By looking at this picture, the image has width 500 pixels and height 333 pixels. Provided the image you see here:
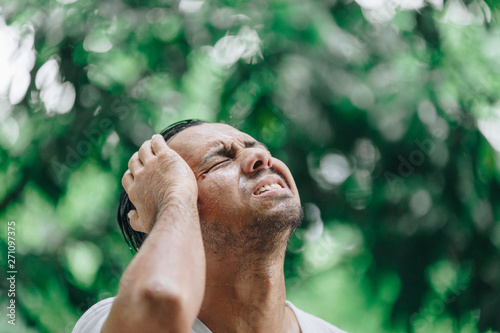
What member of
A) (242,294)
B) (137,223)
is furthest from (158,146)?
(242,294)

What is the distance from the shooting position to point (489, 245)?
3.91 feet

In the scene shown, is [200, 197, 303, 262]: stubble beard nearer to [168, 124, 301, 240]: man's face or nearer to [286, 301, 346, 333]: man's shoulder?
[168, 124, 301, 240]: man's face

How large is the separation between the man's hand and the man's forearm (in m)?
0.07

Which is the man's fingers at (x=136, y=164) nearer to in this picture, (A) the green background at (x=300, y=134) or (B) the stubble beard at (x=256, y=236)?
(B) the stubble beard at (x=256, y=236)

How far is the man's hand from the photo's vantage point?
626mm

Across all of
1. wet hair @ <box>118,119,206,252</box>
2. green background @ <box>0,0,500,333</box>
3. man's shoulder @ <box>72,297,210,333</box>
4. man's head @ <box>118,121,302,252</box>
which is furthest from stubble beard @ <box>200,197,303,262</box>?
green background @ <box>0,0,500,333</box>

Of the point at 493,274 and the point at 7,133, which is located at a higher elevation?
the point at 7,133

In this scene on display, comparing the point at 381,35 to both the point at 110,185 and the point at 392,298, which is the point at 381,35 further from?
the point at 110,185

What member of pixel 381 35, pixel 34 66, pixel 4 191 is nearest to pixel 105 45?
pixel 34 66

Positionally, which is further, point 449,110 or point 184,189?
point 449,110

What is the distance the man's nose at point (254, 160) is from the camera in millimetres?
757

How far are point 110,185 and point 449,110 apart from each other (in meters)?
0.84

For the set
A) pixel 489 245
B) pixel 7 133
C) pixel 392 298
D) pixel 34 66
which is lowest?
pixel 392 298

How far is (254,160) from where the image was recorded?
2.49 feet
